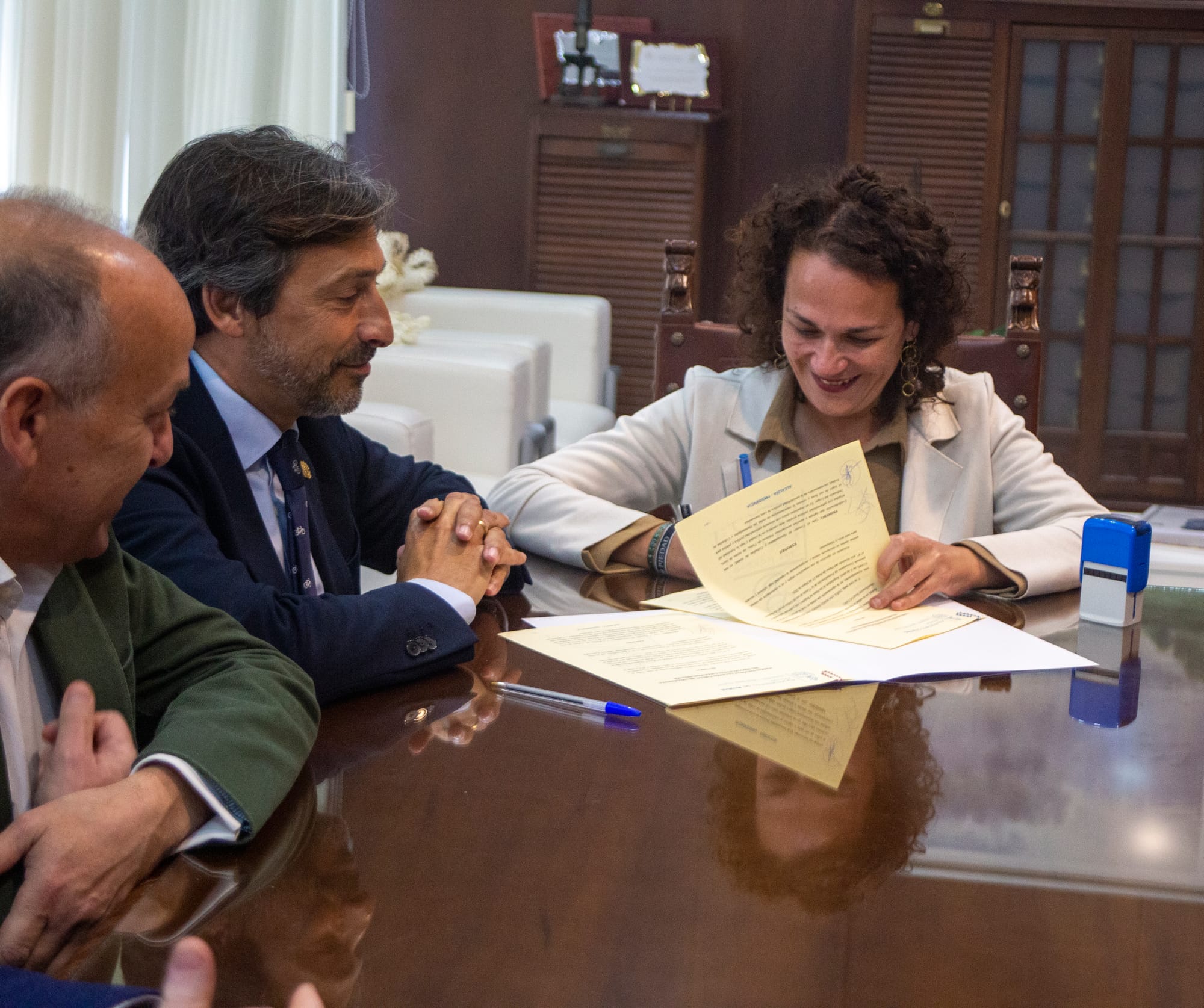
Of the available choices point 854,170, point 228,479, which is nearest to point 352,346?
point 228,479

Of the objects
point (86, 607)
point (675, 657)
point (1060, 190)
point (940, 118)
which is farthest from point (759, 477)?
point (1060, 190)

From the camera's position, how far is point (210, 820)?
859 millimetres

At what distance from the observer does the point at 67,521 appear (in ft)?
2.94

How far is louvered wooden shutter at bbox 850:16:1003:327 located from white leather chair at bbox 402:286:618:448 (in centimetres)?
128

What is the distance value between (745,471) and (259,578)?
0.79m

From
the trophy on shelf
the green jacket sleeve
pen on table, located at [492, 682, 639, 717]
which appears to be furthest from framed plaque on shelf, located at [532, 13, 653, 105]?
the green jacket sleeve

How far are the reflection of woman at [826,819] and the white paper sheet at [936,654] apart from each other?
0.18m

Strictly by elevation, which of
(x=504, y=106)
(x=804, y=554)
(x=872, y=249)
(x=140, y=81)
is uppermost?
(x=504, y=106)

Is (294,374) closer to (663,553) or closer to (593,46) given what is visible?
(663,553)

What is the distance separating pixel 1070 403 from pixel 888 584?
407 centimetres

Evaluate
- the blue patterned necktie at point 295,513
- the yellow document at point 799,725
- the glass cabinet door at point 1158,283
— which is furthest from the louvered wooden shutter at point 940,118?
the yellow document at point 799,725

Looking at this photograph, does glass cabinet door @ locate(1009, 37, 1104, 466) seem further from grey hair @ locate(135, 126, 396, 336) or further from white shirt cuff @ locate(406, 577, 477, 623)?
white shirt cuff @ locate(406, 577, 477, 623)

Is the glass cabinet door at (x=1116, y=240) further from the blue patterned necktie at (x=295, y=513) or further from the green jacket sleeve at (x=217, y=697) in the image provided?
the green jacket sleeve at (x=217, y=697)

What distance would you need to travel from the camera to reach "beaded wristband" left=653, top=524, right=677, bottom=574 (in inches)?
66.2
